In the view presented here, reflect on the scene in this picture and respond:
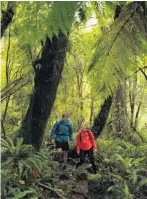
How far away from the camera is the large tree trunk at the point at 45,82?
7.02 metres

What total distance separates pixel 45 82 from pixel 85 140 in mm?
2712

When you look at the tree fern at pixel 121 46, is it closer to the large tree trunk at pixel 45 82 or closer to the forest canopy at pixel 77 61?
the forest canopy at pixel 77 61

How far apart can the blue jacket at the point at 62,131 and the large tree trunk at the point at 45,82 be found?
62.3 inches

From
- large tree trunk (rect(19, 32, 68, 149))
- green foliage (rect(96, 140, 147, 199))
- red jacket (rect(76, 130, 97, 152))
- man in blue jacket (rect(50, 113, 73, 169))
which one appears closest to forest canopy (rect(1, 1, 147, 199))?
large tree trunk (rect(19, 32, 68, 149))

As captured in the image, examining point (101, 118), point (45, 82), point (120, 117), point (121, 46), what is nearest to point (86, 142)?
point (45, 82)

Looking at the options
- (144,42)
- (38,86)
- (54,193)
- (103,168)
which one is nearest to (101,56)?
(144,42)

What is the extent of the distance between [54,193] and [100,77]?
571 cm

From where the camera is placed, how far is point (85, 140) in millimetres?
9398

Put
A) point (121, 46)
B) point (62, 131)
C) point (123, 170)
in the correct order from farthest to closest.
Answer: point (62, 131), point (123, 170), point (121, 46)

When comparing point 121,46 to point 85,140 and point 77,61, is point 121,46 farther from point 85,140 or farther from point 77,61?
point 77,61

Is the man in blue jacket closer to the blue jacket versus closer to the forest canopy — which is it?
the blue jacket

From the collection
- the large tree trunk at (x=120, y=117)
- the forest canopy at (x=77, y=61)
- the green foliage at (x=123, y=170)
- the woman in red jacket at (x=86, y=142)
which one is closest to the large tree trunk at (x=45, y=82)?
the forest canopy at (x=77, y=61)

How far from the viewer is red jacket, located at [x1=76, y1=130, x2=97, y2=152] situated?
9336 millimetres

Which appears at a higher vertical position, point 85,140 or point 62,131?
point 62,131
